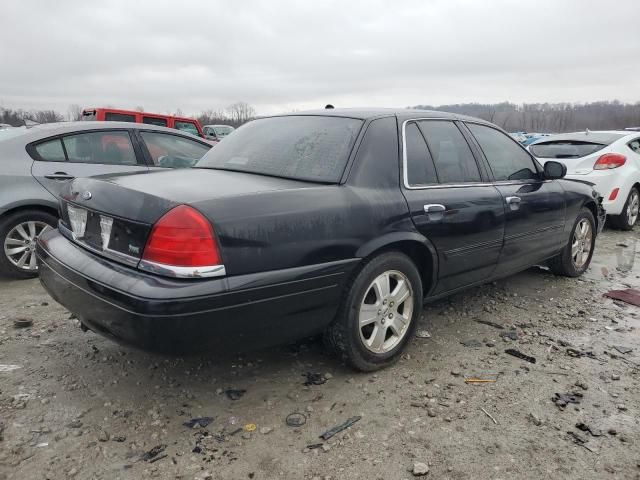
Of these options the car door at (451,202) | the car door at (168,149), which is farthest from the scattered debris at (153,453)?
the car door at (168,149)

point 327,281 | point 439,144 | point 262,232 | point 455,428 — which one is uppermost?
point 439,144

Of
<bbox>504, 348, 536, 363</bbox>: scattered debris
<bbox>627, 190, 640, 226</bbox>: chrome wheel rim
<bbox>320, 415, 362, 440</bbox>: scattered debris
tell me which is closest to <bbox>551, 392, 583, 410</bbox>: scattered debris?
<bbox>504, 348, 536, 363</bbox>: scattered debris

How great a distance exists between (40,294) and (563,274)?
4906 millimetres

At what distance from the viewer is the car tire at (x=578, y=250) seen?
191 inches

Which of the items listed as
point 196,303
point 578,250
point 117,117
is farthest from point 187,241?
point 117,117

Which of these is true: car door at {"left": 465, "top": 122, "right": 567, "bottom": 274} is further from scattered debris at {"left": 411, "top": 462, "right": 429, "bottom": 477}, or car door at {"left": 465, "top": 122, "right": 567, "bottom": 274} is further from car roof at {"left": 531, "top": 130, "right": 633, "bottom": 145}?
car roof at {"left": 531, "top": 130, "right": 633, "bottom": 145}

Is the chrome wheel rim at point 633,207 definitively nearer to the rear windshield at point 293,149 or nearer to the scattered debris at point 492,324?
the scattered debris at point 492,324

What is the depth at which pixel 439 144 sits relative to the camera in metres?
3.46

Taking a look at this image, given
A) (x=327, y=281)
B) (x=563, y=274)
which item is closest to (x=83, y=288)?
(x=327, y=281)

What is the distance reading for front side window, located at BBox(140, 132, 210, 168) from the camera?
5441 millimetres

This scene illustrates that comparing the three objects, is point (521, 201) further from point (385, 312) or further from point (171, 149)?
point (171, 149)

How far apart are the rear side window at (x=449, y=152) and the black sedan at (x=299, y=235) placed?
0.01m

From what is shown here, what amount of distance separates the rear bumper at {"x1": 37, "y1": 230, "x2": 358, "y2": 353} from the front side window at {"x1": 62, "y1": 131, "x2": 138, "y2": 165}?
2.59m

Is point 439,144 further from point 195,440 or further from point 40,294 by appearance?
point 40,294
